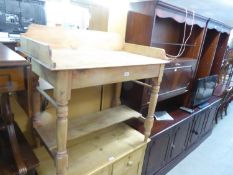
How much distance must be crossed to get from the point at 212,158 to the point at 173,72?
1.56 m

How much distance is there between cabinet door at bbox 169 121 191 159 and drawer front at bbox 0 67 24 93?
5.84ft

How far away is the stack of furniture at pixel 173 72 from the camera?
1626 mm

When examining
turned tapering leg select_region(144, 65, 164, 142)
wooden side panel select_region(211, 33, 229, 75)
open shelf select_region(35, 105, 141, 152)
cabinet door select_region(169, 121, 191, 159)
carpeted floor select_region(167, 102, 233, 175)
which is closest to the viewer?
open shelf select_region(35, 105, 141, 152)

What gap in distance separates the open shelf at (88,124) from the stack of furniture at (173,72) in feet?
0.57

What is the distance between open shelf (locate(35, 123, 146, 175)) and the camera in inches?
51.4

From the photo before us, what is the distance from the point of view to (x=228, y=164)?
8.29 feet

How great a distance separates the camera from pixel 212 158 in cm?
261

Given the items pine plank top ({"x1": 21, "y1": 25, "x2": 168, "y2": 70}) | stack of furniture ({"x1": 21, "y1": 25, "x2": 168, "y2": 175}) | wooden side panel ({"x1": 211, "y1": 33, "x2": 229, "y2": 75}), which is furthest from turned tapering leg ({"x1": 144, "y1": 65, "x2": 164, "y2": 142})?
wooden side panel ({"x1": 211, "y1": 33, "x2": 229, "y2": 75})

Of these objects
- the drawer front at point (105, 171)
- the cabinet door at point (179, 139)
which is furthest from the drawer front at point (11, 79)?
the cabinet door at point (179, 139)

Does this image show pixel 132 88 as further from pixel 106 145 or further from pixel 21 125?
pixel 21 125

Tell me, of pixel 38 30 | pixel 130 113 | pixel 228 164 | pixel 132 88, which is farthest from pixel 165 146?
pixel 38 30

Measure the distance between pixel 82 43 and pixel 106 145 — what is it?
0.90 metres

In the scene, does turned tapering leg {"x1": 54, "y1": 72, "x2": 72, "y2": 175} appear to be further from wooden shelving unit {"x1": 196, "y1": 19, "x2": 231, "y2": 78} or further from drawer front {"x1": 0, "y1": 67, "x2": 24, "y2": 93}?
wooden shelving unit {"x1": 196, "y1": 19, "x2": 231, "y2": 78}

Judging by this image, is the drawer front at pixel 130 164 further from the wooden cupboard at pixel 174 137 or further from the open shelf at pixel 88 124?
the open shelf at pixel 88 124
